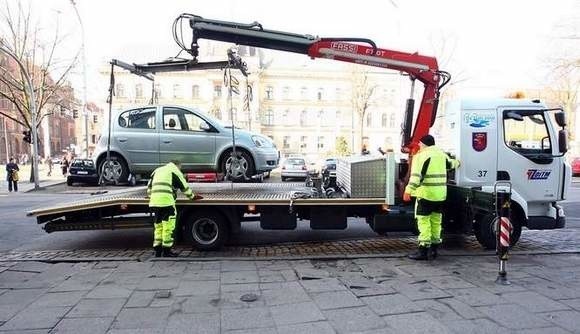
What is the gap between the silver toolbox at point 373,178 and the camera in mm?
7641

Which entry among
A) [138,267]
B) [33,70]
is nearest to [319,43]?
[138,267]

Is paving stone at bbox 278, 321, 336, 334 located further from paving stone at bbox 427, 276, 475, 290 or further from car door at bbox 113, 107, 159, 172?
car door at bbox 113, 107, 159, 172

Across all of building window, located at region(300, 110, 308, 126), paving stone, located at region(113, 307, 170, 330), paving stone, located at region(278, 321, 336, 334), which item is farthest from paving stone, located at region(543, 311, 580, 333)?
building window, located at region(300, 110, 308, 126)

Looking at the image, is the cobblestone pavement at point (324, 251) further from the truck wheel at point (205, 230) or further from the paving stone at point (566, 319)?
the paving stone at point (566, 319)

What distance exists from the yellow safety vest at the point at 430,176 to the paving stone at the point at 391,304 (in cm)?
213

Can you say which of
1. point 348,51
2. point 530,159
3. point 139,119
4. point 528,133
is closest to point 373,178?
point 348,51

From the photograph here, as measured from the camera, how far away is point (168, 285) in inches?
233

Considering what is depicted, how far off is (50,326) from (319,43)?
5779 mm

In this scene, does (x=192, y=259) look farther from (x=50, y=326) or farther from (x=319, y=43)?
(x=319, y=43)

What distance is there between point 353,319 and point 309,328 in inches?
19.9

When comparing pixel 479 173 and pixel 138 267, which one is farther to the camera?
pixel 479 173

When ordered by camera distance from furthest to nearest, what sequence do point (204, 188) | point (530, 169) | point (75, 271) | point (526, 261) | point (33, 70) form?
1. point (33, 70)
2. point (204, 188)
3. point (530, 169)
4. point (526, 261)
5. point (75, 271)

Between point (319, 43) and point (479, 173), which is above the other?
point (319, 43)

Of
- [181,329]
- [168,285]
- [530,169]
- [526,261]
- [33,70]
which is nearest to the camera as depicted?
[181,329]
